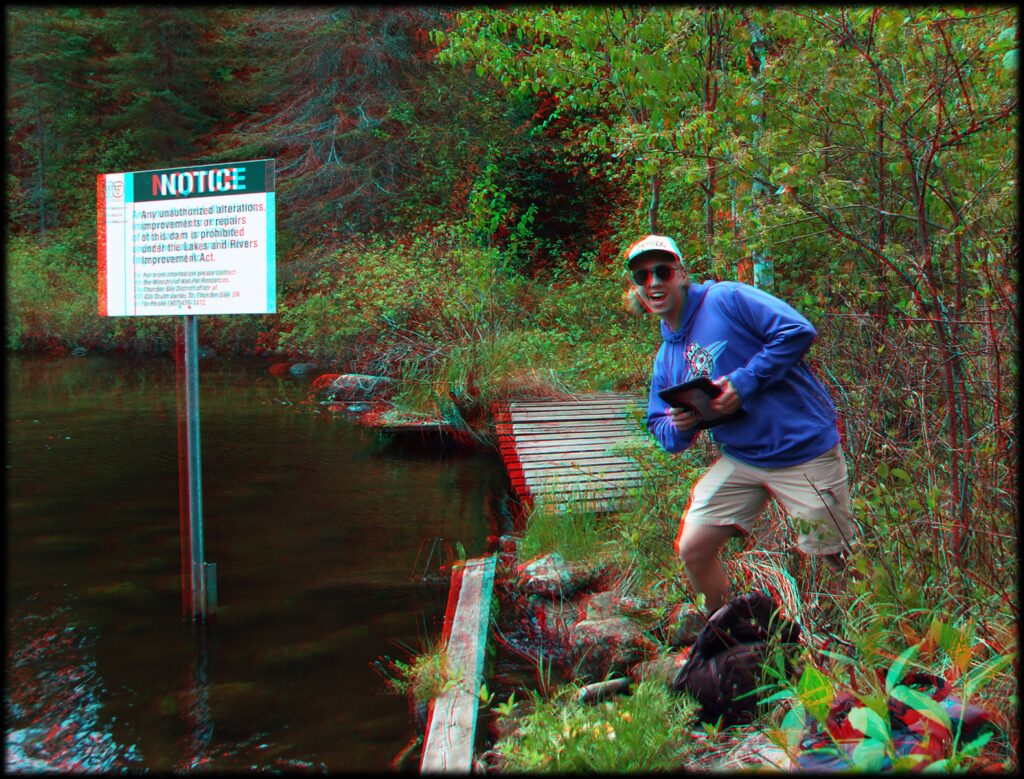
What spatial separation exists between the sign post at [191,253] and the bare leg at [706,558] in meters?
2.77

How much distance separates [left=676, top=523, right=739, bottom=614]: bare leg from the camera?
147 inches

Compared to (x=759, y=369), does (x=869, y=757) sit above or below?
below

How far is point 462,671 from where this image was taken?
13.8ft

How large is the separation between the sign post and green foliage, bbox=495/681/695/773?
2.96 metres

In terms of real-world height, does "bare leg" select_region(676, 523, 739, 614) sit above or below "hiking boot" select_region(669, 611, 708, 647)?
above

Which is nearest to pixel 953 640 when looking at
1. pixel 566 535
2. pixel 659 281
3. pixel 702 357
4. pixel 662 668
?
pixel 662 668

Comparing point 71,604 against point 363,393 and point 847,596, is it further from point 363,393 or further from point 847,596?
point 363,393

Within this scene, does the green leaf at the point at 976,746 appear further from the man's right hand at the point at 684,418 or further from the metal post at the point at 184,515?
the metal post at the point at 184,515

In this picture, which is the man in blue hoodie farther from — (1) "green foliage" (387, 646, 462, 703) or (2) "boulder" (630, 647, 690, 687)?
(1) "green foliage" (387, 646, 462, 703)

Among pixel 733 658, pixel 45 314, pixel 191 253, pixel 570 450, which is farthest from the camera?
pixel 45 314

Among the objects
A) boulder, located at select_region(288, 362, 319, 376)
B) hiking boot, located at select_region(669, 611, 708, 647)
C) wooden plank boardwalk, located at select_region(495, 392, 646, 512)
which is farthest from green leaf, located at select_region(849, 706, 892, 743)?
boulder, located at select_region(288, 362, 319, 376)

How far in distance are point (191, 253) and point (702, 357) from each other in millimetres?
3332

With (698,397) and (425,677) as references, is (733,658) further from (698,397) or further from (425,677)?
(425,677)

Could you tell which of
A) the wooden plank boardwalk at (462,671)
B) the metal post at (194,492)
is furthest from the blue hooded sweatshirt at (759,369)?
the metal post at (194,492)
